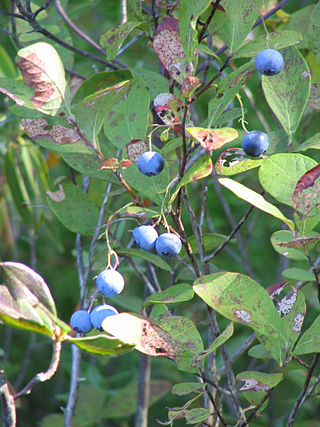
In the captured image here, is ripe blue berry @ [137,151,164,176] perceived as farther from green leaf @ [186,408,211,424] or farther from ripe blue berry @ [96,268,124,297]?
green leaf @ [186,408,211,424]

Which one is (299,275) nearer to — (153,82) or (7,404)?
(153,82)

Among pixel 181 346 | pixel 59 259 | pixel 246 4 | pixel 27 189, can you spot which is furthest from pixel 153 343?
pixel 59 259

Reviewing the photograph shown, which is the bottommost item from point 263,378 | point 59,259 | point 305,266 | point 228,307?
point 59,259

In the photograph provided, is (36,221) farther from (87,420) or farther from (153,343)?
(153,343)

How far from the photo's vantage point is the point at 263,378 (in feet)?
2.22

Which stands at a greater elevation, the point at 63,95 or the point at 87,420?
the point at 63,95

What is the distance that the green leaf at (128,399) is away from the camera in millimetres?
1486

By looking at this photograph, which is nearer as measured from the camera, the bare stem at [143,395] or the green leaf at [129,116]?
the green leaf at [129,116]

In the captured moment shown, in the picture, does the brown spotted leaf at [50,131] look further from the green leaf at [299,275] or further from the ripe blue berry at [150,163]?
the green leaf at [299,275]

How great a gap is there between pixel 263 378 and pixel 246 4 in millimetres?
516

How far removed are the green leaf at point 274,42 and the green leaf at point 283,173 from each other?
160mm

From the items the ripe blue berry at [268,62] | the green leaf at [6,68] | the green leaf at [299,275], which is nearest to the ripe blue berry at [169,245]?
the ripe blue berry at [268,62]

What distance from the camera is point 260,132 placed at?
2.29 ft

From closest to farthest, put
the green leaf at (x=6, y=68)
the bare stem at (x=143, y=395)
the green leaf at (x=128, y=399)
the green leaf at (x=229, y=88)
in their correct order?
the green leaf at (x=229, y=88)
the bare stem at (x=143, y=395)
the green leaf at (x=6, y=68)
the green leaf at (x=128, y=399)
